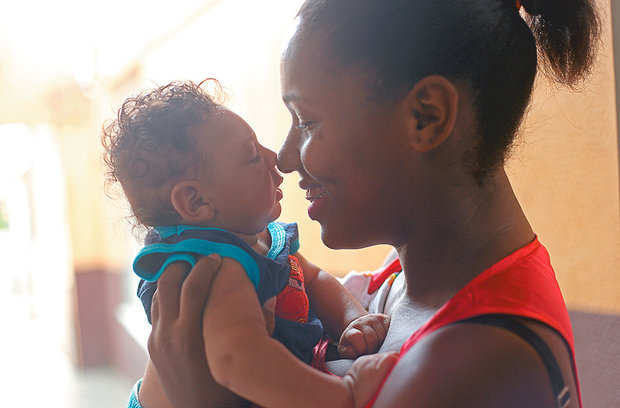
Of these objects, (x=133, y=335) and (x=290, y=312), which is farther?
(x=133, y=335)

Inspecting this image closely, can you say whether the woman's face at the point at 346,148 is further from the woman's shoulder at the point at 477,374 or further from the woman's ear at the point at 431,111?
the woman's shoulder at the point at 477,374

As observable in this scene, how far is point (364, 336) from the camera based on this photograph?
0.89 m

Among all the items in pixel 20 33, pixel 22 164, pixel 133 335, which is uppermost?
pixel 20 33

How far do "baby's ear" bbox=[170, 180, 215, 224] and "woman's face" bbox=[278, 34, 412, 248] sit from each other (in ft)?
0.68

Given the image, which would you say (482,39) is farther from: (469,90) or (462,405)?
(462,405)

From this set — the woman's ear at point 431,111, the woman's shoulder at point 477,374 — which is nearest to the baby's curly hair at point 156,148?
the woman's ear at point 431,111

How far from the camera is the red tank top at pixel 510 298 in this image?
2.25 ft

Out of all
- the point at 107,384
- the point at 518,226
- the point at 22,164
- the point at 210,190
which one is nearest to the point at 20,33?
the point at 22,164

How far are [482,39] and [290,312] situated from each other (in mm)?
494

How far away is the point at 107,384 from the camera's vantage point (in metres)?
6.40

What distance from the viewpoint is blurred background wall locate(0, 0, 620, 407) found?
1.22 m

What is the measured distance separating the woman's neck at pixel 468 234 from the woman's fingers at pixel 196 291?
289 mm

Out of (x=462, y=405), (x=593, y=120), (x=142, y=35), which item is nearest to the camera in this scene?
(x=462, y=405)

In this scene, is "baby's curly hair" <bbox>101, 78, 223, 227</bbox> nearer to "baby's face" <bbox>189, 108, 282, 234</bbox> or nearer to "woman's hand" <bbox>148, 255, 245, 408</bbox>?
"baby's face" <bbox>189, 108, 282, 234</bbox>
